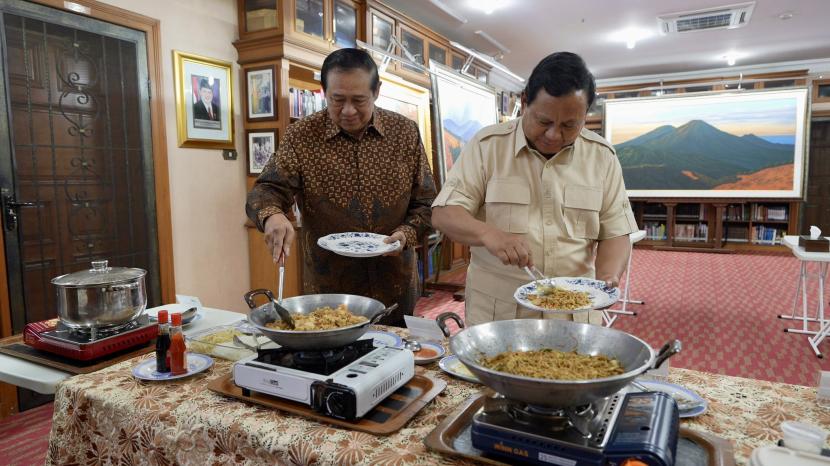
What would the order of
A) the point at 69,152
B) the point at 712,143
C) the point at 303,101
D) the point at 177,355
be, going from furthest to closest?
the point at 712,143
the point at 303,101
the point at 69,152
the point at 177,355

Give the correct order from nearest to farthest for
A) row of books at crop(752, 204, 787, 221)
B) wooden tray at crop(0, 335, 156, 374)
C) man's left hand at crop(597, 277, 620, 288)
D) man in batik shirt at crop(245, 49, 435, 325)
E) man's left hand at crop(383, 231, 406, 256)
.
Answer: wooden tray at crop(0, 335, 156, 374)
man's left hand at crop(597, 277, 620, 288)
man's left hand at crop(383, 231, 406, 256)
man in batik shirt at crop(245, 49, 435, 325)
row of books at crop(752, 204, 787, 221)

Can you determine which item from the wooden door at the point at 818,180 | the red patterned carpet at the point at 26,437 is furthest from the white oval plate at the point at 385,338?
the wooden door at the point at 818,180

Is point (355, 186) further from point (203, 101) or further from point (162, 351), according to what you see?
point (203, 101)

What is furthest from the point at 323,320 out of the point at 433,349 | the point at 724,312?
the point at 724,312

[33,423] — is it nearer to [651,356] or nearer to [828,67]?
[651,356]

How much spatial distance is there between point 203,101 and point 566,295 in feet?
10.4

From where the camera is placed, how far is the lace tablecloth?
0.96 m

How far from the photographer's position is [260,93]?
12.8 ft

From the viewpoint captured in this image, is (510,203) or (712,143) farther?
(712,143)

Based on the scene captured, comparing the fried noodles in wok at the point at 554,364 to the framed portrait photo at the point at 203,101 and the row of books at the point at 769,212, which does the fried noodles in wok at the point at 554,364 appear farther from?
the row of books at the point at 769,212

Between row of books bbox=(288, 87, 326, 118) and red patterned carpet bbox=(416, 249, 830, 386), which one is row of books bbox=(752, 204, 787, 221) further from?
row of books bbox=(288, 87, 326, 118)

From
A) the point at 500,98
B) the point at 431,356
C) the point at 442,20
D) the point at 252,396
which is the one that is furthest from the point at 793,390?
the point at 500,98

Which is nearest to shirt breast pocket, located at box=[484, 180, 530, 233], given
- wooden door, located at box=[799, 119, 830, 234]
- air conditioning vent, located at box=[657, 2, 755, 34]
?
air conditioning vent, located at box=[657, 2, 755, 34]

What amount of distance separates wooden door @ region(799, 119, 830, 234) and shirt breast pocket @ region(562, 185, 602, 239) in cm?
938
